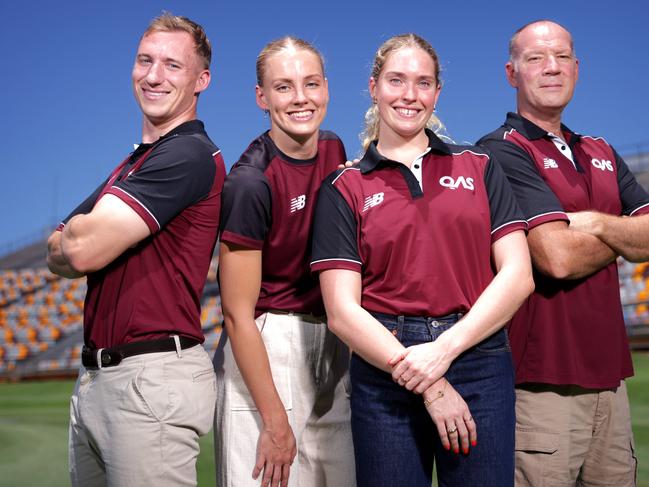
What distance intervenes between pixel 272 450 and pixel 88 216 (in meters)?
0.98

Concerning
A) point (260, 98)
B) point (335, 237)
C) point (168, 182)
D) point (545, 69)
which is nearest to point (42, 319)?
point (260, 98)

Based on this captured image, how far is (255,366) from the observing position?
2377mm

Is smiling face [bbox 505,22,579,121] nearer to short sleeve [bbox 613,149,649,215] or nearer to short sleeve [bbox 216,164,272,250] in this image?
short sleeve [bbox 613,149,649,215]

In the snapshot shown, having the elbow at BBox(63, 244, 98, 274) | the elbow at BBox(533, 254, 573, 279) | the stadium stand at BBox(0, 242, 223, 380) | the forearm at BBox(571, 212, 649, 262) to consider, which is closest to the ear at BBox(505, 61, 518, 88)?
the forearm at BBox(571, 212, 649, 262)

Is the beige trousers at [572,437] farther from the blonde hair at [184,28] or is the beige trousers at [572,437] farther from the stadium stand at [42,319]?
the stadium stand at [42,319]

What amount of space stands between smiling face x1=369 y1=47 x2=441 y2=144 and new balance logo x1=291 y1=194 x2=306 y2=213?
0.40 metres

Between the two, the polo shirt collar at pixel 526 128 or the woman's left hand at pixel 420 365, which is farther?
the polo shirt collar at pixel 526 128

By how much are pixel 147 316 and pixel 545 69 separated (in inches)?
69.8

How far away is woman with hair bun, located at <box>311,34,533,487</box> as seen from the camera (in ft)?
6.84

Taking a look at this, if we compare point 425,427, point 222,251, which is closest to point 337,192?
point 222,251

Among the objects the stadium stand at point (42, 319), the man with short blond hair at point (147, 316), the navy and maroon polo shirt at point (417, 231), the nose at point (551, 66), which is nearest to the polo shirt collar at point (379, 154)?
the navy and maroon polo shirt at point (417, 231)

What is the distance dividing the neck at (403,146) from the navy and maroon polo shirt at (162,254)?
22.7 inches

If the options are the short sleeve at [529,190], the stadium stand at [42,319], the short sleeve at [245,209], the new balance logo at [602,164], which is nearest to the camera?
the short sleeve at [245,209]

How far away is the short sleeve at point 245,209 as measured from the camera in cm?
237
